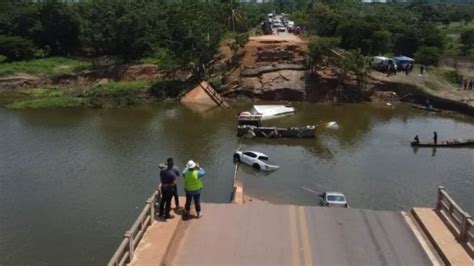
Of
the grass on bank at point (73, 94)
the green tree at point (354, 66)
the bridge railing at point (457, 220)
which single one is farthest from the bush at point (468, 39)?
the bridge railing at point (457, 220)

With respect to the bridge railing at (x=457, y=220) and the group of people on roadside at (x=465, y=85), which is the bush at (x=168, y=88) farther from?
the bridge railing at (x=457, y=220)

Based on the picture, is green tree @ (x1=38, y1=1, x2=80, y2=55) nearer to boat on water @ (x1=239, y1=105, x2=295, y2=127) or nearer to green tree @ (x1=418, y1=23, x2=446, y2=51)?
boat on water @ (x1=239, y1=105, x2=295, y2=127)

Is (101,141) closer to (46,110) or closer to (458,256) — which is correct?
(46,110)

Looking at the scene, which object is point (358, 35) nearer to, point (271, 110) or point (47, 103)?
point (271, 110)

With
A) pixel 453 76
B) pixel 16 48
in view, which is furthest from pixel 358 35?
pixel 16 48

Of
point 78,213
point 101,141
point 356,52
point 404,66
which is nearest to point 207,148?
point 101,141

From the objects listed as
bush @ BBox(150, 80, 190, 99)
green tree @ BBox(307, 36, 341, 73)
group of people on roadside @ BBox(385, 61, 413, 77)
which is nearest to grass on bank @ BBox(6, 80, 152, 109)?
bush @ BBox(150, 80, 190, 99)

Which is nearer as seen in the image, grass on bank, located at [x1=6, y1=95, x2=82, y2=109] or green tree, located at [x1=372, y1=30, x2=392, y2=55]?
grass on bank, located at [x1=6, y1=95, x2=82, y2=109]

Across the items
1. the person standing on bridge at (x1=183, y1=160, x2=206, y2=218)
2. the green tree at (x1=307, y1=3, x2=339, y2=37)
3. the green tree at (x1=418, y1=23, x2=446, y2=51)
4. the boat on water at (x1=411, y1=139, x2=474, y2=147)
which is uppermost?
the green tree at (x1=307, y1=3, x2=339, y2=37)
